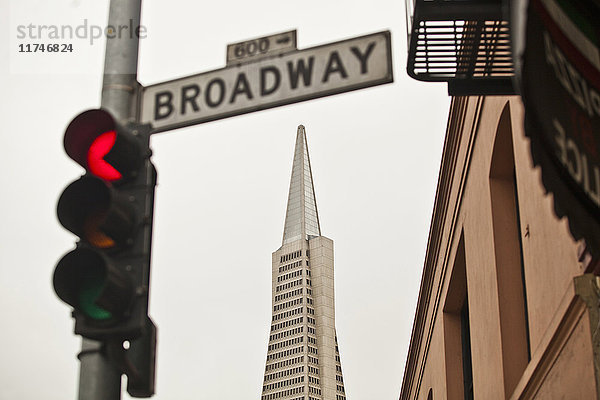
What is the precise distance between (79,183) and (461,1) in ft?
15.0

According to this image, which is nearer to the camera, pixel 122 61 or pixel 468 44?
pixel 122 61

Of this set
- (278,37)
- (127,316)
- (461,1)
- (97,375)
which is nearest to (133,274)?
(127,316)

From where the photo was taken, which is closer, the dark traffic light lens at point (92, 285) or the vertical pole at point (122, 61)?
the dark traffic light lens at point (92, 285)

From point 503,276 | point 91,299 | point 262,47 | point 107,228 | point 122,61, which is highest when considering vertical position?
point 503,276

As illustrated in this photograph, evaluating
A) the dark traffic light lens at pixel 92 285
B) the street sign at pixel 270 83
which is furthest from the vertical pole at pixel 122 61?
the dark traffic light lens at pixel 92 285

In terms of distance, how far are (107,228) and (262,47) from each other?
5.95ft

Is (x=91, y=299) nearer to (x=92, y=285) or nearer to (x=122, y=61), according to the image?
(x=92, y=285)

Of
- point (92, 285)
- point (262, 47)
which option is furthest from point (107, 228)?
point (262, 47)

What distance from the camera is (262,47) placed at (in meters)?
6.34

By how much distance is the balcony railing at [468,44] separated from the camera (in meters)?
8.45

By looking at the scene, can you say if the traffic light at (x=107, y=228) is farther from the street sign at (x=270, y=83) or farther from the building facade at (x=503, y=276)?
the building facade at (x=503, y=276)

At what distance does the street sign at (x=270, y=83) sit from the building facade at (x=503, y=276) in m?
1.21

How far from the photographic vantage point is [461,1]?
851cm

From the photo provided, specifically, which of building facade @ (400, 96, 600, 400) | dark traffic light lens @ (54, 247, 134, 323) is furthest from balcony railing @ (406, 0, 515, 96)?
dark traffic light lens @ (54, 247, 134, 323)
